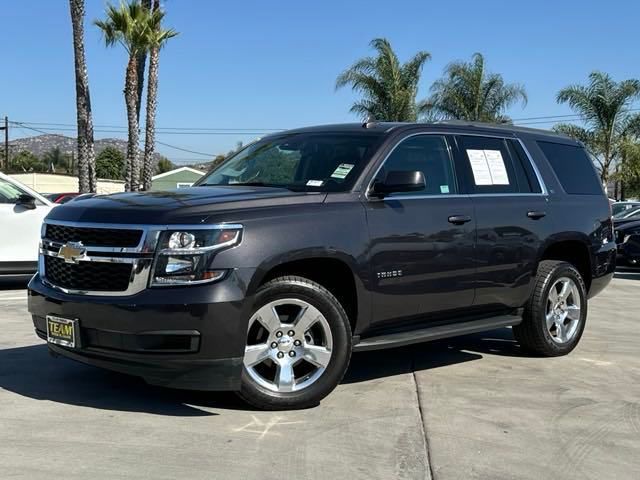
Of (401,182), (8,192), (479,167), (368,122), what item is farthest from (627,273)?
(8,192)

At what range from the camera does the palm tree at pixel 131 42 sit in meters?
21.5

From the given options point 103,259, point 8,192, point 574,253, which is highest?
point 103,259

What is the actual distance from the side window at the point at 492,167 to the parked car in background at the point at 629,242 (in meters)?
8.95

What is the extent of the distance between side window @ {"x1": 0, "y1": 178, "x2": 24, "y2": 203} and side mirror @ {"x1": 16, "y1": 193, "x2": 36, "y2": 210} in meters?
0.06

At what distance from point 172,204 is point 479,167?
2.71m

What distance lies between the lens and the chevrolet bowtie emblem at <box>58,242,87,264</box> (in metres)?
4.59

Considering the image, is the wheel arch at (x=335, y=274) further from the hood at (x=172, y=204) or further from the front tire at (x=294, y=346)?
the hood at (x=172, y=204)

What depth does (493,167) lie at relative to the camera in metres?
6.18

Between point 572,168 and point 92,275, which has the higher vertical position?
point 572,168

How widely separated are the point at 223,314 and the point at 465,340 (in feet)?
12.4

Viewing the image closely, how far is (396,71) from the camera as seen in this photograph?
1118 inches

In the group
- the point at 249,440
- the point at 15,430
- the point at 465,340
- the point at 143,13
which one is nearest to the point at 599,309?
the point at 465,340

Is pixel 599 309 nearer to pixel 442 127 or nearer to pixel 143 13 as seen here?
pixel 442 127

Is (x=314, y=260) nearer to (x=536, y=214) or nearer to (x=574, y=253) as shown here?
(x=536, y=214)
